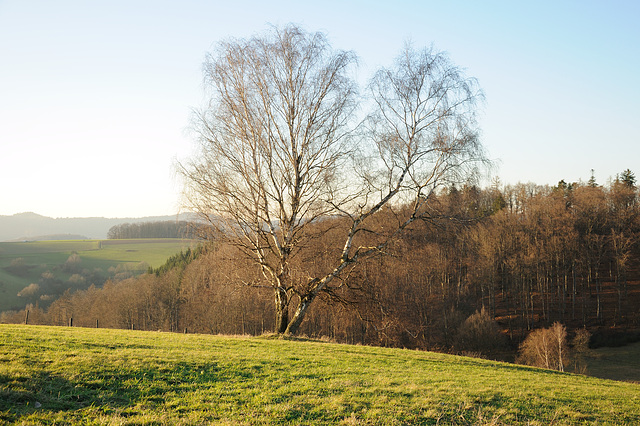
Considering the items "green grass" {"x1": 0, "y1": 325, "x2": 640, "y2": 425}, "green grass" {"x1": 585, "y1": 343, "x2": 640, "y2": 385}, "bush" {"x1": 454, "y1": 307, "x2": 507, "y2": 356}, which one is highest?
"green grass" {"x1": 0, "y1": 325, "x2": 640, "y2": 425}

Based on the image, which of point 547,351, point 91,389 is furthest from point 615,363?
point 91,389

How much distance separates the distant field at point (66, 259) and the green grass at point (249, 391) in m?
83.0

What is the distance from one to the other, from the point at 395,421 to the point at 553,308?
6272 centimetres

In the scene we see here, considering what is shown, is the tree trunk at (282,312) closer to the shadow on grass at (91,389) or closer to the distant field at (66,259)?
the shadow on grass at (91,389)

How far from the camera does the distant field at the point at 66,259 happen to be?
84.5 m

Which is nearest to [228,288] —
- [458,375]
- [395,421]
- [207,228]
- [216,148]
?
[207,228]

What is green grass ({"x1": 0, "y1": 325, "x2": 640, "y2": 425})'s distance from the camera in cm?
613

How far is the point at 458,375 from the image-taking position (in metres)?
11.0

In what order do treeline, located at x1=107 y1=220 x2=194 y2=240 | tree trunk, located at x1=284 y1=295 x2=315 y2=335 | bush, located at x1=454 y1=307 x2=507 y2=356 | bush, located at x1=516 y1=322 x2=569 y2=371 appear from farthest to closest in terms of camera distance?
1. treeline, located at x1=107 y1=220 x2=194 y2=240
2. bush, located at x1=454 y1=307 x2=507 y2=356
3. bush, located at x1=516 y1=322 x2=569 y2=371
4. tree trunk, located at x1=284 y1=295 x2=315 y2=335

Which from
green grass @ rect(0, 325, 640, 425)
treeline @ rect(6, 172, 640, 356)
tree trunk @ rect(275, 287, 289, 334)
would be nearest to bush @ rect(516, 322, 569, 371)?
treeline @ rect(6, 172, 640, 356)

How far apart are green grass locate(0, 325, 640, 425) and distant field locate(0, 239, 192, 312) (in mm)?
82971

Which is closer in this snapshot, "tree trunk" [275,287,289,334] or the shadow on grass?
the shadow on grass

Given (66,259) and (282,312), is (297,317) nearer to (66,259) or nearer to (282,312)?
(282,312)

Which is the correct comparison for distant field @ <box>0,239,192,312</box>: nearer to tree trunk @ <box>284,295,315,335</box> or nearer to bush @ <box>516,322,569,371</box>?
bush @ <box>516,322,569,371</box>
